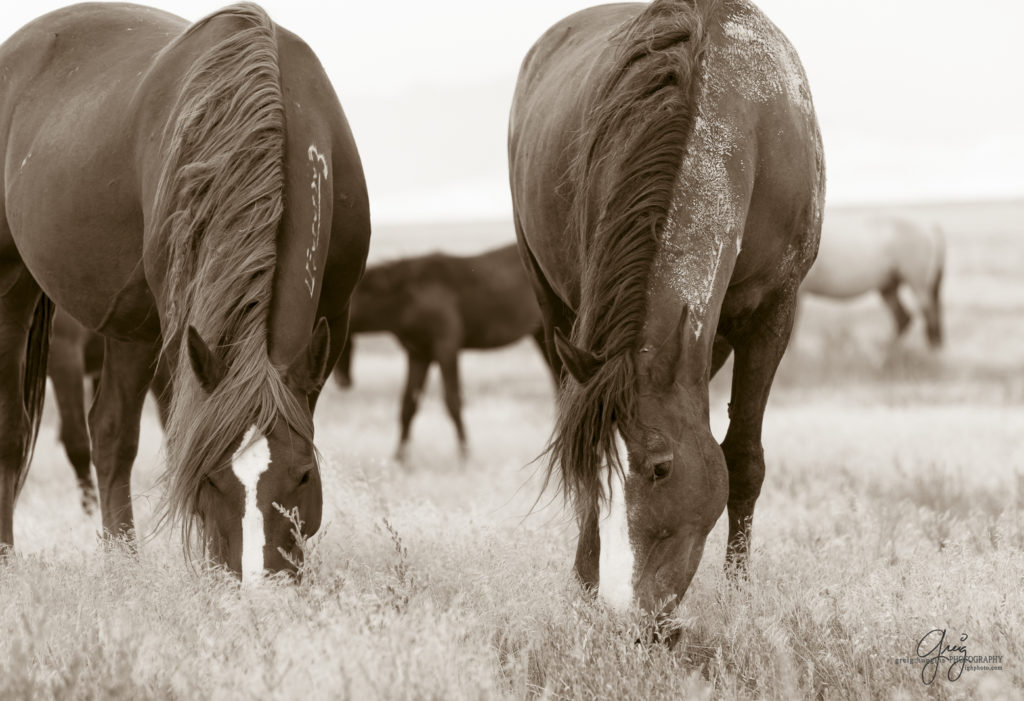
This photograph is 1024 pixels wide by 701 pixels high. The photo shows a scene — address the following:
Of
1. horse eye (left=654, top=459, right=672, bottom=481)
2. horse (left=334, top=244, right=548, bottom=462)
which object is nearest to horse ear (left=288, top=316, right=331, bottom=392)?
horse eye (left=654, top=459, right=672, bottom=481)

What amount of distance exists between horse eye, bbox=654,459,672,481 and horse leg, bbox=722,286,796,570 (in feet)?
3.47

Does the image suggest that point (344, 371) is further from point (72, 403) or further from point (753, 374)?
point (753, 374)

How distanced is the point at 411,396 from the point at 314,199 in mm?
7043

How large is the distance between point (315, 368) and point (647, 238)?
3.57 feet

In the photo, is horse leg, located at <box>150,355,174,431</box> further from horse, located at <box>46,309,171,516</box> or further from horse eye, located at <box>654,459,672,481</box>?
horse eye, located at <box>654,459,672,481</box>

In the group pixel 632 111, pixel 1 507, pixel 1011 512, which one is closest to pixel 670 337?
pixel 632 111

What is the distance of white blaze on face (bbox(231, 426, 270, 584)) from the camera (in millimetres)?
3395

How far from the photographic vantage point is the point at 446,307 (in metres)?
12.0

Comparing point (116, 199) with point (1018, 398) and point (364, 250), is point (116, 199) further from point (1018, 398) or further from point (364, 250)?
point (1018, 398)

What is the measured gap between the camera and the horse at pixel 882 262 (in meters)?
19.2

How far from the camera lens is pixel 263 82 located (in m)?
4.03

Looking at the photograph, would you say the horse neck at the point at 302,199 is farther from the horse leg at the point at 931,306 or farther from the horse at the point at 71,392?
the horse leg at the point at 931,306

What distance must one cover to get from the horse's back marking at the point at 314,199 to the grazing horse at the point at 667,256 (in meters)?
0.82

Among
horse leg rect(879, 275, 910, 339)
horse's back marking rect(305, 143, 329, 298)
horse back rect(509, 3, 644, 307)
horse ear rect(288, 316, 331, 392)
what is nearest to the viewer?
horse ear rect(288, 316, 331, 392)
